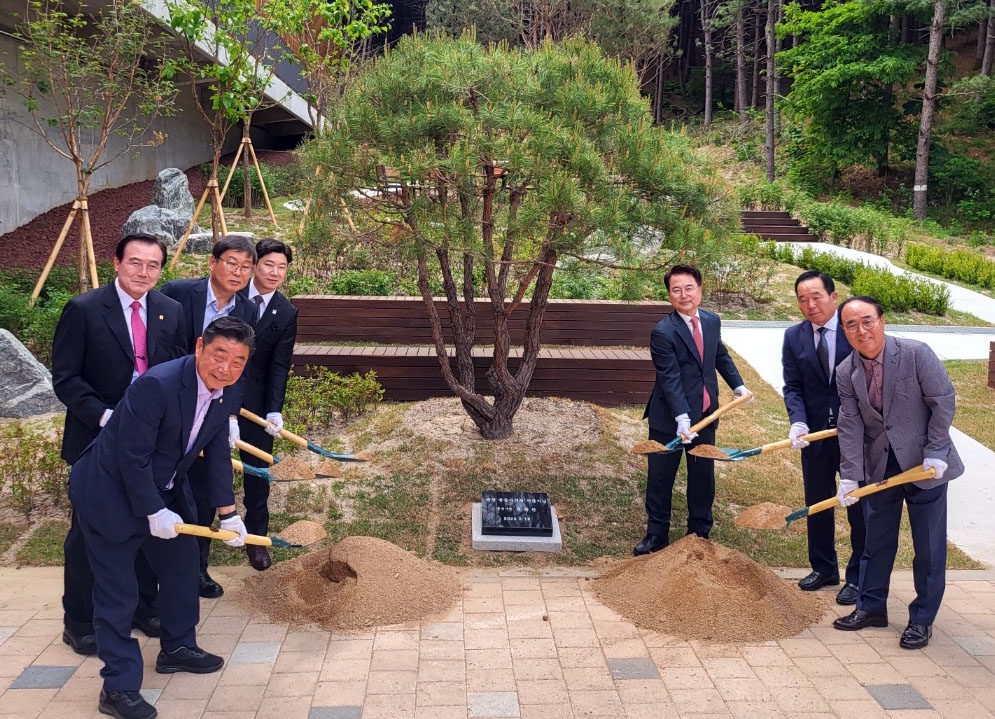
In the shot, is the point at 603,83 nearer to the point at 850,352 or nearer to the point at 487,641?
the point at 850,352

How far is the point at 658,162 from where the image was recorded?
211 inches

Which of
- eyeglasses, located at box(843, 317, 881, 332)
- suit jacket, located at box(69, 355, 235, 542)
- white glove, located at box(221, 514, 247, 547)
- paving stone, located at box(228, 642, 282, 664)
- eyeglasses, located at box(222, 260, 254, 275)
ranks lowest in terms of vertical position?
paving stone, located at box(228, 642, 282, 664)

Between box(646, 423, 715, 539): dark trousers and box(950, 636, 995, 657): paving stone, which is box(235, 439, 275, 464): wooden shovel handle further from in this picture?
box(950, 636, 995, 657): paving stone

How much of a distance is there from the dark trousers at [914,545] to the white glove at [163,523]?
10.6 ft

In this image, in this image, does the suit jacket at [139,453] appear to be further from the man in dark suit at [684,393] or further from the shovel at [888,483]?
the shovel at [888,483]

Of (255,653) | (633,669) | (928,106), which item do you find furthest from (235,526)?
(928,106)

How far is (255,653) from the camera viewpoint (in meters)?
4.14

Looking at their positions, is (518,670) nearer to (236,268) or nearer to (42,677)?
(42,677)

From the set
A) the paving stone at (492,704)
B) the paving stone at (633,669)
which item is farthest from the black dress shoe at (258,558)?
the paving stone at (633,669)

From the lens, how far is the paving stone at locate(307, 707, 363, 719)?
361 centimetres

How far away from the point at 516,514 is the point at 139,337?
243 centimetres

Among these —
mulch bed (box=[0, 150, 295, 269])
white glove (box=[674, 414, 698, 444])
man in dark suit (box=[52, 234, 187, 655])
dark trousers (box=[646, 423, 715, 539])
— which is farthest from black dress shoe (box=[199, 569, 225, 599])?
mulch bed (box=[0, 150, 295, 269])

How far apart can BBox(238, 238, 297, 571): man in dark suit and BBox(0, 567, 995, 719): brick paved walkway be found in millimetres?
659

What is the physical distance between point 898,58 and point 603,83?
19.2 metres
